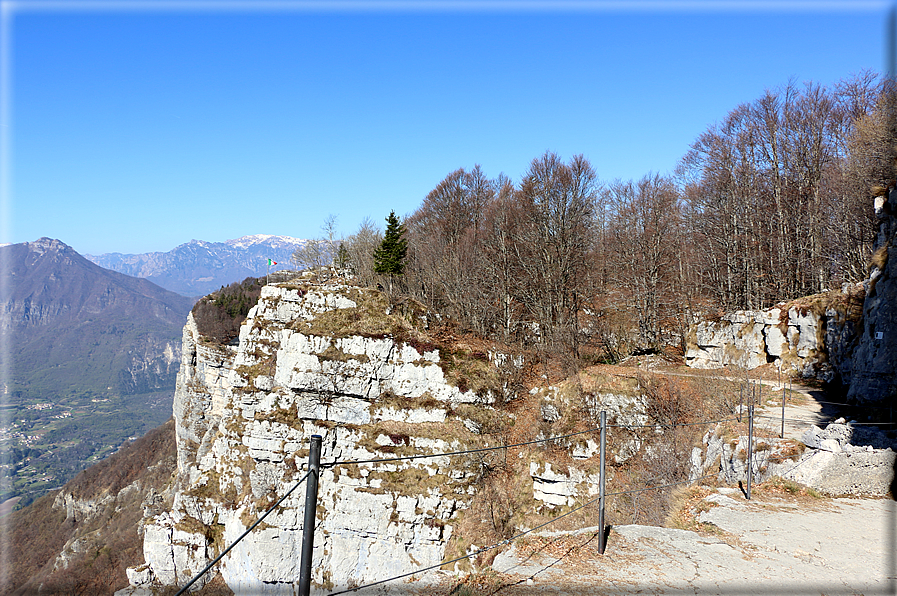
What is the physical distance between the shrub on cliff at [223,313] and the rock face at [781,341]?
38.5 m

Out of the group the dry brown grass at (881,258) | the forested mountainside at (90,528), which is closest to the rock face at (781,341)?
the dry brown grass at (881,258)

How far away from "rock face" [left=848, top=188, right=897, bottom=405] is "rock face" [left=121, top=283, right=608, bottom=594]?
9944mm

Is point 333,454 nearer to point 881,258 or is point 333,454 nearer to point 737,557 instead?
point 737,557

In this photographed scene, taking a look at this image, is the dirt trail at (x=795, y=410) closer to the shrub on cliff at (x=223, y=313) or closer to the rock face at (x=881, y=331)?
the rock face at (x=881, y=331)

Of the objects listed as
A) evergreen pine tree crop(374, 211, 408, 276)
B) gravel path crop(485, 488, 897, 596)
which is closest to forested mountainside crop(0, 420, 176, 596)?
evergreen pine tree crop(374, 211, 408, 276)

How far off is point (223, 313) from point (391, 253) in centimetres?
2486

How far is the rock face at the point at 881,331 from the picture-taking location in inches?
517

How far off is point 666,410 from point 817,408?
537 cm

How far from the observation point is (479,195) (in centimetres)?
4734

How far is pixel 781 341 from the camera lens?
21453mm

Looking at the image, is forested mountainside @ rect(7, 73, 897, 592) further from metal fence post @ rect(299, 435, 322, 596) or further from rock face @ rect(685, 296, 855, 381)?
metal fence post @ rect(299, 435, 322, 596)

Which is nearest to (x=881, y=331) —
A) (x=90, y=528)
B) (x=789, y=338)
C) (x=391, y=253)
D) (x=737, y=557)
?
(x=789, y=338)

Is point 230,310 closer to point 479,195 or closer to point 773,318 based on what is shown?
point 479,195

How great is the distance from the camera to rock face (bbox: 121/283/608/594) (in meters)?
20.3
